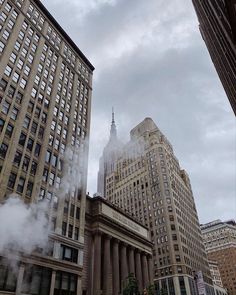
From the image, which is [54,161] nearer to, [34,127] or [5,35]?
[34,127]

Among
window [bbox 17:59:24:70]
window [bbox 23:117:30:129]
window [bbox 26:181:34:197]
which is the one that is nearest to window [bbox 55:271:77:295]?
window [bbox 26:181:34:197]

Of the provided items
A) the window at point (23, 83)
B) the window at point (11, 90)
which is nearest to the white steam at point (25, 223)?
the window at point (11, 90)

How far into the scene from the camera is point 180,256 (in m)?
85.2

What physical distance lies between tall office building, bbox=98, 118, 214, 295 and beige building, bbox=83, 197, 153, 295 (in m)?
25.2

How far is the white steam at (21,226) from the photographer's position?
29.5 m

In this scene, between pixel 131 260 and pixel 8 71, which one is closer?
pixel 8 71

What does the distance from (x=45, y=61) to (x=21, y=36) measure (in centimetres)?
574

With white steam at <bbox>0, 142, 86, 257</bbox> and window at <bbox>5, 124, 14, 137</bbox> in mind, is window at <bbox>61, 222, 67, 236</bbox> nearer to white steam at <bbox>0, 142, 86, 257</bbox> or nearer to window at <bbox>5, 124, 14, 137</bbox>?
white steam at <bbox>0, 142, 86, 257</bbox>

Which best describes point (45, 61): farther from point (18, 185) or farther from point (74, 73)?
point (18, 185)

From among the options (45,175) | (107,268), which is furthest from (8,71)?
(107,268)

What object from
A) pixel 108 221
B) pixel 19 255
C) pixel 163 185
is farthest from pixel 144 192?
pixel 19 255

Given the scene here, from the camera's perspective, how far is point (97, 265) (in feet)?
152

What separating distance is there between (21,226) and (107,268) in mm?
22666

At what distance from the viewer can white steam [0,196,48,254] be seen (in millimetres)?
29531
